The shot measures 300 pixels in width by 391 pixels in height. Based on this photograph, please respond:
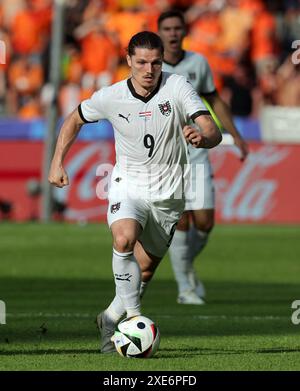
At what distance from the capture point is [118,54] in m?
25.3

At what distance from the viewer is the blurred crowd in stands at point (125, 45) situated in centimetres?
2495

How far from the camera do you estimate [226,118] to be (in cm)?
1309

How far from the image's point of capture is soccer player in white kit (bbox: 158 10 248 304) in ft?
43.1

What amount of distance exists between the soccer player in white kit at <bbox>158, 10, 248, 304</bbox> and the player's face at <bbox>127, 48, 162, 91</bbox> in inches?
150

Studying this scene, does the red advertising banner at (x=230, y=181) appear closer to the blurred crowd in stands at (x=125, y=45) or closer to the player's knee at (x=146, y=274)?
the blurred crowd in stands at (x=125, y=45)

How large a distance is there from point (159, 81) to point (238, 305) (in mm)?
4074

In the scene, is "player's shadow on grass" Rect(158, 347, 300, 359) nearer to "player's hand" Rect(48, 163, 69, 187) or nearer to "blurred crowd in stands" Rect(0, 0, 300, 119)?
"player's hand" Rect(48, 163, 69, 187)

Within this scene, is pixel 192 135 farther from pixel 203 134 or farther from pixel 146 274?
pixel 146 274

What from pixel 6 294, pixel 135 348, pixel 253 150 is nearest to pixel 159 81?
pixel 135 348

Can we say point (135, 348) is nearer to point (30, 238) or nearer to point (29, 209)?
point (30, 238)

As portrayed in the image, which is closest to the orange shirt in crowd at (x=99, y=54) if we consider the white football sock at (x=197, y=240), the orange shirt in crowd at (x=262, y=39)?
the orange shirt in crowd at (x=262, y=39)

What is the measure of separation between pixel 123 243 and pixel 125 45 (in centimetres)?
1678

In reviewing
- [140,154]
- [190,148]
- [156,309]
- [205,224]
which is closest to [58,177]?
[140,154]

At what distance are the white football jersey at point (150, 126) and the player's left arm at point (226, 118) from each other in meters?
3.52
